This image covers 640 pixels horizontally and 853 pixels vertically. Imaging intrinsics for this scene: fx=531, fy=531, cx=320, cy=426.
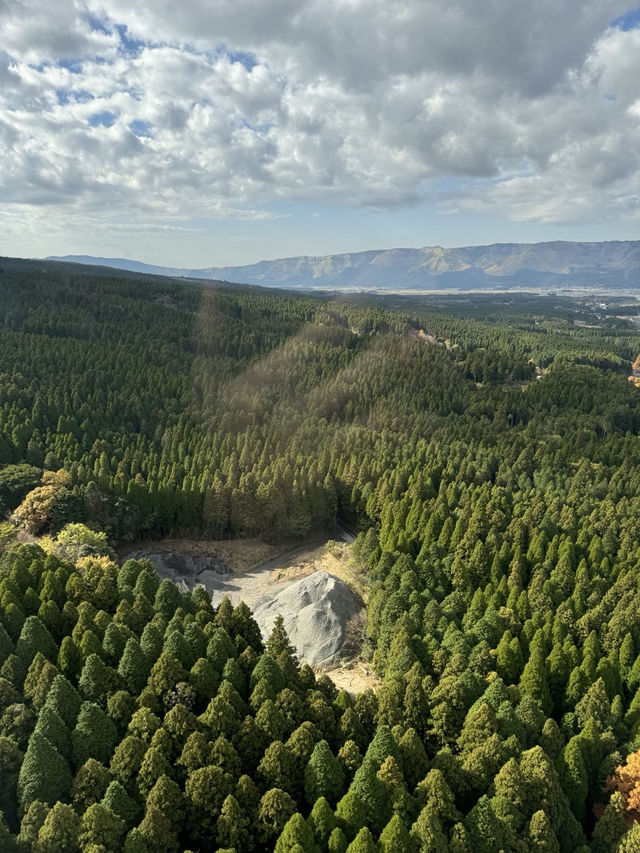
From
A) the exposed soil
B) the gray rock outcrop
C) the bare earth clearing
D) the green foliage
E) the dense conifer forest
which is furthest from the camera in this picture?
the exposed soil

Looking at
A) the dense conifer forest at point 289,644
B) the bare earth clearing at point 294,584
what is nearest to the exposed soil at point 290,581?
the bare earth clearing at point 294,584

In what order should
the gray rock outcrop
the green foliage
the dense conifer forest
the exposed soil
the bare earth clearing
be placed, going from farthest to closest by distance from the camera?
the exposed soil → the bare earth clearing → the gray rock outcrop → the dense conifer forest → the green foliage

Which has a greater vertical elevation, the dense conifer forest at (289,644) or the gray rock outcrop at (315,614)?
the dense conifer forest at (289,644)

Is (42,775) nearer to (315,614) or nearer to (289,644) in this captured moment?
(289,644)

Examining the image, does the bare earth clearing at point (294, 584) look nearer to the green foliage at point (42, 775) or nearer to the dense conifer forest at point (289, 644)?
the dense conifer forest at point (289, 644)

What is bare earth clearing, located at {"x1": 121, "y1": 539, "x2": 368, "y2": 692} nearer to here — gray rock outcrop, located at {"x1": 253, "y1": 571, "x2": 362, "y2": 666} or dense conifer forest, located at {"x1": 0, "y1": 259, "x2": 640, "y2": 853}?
gray rock outcrop, located at {"x1": 253, "y1": 571, "x2": 362, "y2": 666}

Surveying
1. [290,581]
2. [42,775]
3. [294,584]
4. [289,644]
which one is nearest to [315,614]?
[294,584]

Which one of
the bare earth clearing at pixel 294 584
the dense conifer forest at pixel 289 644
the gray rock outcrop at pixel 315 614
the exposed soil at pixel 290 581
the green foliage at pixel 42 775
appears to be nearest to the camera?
the green foliage at pixel 42 775

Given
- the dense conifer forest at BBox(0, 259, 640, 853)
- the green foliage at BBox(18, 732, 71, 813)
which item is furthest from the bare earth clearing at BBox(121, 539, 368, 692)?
the green foliage at BBox(18, 732, 71, 813)
